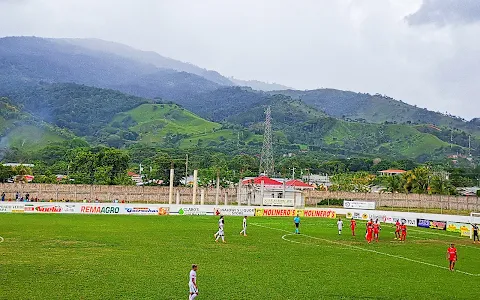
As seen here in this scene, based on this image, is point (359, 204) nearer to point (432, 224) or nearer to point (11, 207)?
point (432, 224)

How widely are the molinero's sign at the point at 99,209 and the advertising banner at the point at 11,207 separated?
642 centimetres

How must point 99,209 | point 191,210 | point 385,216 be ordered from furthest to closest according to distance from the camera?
point 191,210
point 385,216
point 99,209

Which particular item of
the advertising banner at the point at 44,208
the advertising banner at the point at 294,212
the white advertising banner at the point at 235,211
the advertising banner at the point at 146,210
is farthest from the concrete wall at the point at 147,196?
the advertising banner at the point at 294,212

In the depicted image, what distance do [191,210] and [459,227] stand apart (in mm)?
30442

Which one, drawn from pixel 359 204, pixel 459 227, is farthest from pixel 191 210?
pixel 459 227

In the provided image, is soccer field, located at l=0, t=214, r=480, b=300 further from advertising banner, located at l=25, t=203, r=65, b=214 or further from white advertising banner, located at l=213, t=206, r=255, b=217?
white advertising banner, located at l=213, t=206, r=255, b=217

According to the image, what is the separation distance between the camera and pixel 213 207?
72812mm

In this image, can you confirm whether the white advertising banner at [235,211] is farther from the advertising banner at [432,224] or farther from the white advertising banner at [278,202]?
the advertising banner at [432,224]

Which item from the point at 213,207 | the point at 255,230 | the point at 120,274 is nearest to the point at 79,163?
the point at 213,207

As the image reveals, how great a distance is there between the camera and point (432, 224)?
6222 cm

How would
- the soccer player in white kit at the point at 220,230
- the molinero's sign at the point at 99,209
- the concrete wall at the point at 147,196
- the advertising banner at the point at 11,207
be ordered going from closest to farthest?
the soccer player in white kit at the point at 220,230 → the advertising banner at the point at 11,207 → the molinero's sign at the point at 99,209 → the concrete wall at the point at 147,196

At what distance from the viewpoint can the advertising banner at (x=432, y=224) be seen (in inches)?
2396

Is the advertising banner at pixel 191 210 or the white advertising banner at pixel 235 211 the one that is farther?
the white advertising banner at pixel 235 211

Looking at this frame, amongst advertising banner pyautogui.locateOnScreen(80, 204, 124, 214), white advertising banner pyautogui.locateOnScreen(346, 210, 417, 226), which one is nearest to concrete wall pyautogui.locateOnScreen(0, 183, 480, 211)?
advertising banner pyautogui.locateOnScreen(80, 204, 124, 214)
